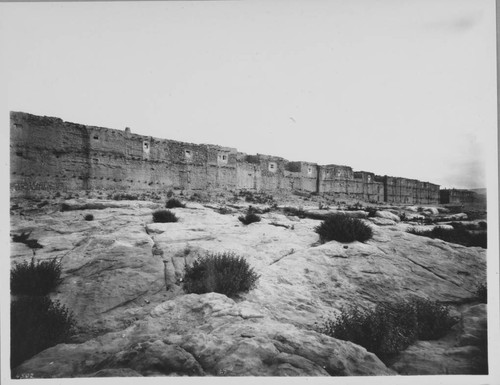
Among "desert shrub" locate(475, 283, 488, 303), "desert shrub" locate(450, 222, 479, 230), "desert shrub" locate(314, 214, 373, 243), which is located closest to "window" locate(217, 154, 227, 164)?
"desert shrub" locate(314, 214, 373, 243)

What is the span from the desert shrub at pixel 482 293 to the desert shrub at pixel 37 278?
7.02 m

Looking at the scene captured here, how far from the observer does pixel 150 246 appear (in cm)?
599

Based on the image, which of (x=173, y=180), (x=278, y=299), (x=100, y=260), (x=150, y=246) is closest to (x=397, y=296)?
(x=278, y=299)

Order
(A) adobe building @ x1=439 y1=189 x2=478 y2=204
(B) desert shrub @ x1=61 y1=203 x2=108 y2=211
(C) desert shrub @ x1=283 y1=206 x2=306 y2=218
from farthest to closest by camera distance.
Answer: (C) desert shrub @ x1=283 y1=206 x2=306 y2=218, (B) desert shrub @ x1=61 y1=203 x2=108 y2=211, (A) adobe building @ x1=439 y1=189 x2=478 y2=204

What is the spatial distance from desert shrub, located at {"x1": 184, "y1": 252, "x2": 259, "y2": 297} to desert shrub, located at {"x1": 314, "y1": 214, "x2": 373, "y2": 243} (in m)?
2.19

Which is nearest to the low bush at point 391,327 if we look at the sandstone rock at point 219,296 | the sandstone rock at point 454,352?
the sandstone rock at point 454,352

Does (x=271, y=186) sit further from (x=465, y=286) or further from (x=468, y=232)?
(x=465, y=286)

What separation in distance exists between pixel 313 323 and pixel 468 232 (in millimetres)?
4711

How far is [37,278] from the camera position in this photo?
16.2ft

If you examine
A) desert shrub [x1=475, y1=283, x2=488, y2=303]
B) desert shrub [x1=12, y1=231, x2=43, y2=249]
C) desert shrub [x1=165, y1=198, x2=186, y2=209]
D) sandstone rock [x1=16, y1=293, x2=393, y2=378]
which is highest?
desert shrub [x1=165, y1=198, x2=186, y2=209]

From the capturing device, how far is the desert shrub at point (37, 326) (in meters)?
4.15

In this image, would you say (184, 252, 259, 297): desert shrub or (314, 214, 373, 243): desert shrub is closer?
(184, 252, 259, 297): desert shrub

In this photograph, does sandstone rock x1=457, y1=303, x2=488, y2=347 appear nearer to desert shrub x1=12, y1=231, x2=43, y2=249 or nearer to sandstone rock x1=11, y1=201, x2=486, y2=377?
sandstone rock x1=11, y1=201, x2=486, y2=377

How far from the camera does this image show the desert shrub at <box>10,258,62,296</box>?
16.0 ft
